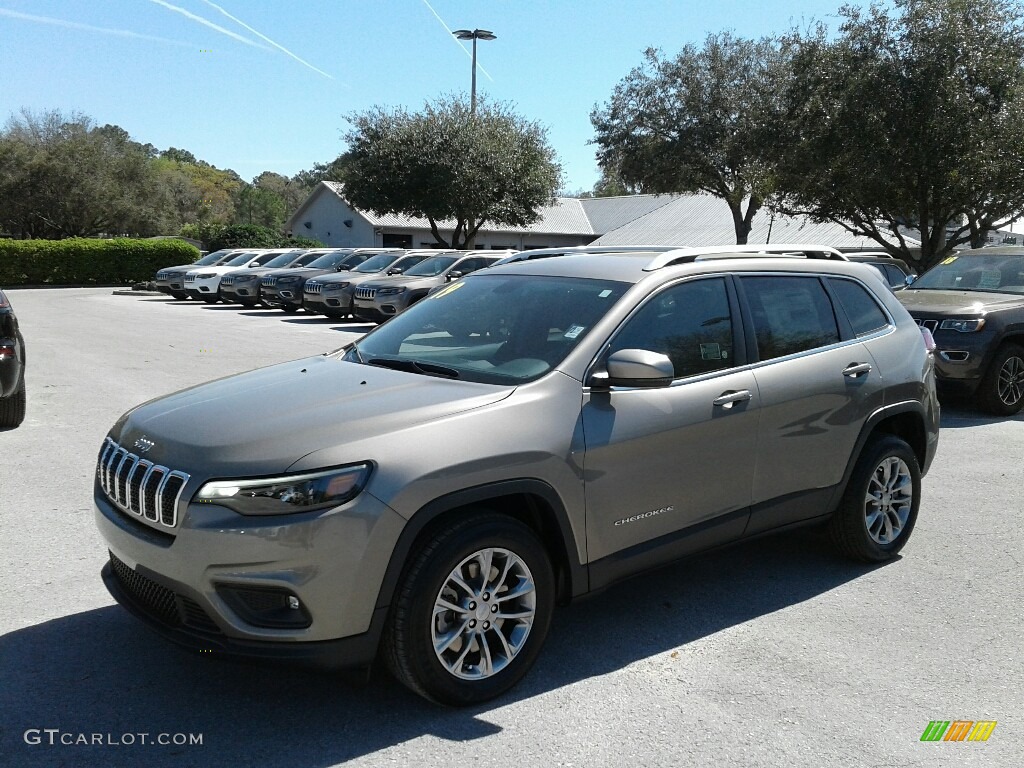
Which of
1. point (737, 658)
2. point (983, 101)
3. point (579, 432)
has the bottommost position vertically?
point (737, 658)

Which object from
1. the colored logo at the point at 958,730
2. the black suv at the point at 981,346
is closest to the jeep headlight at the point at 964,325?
the black suv at the point at 981,346

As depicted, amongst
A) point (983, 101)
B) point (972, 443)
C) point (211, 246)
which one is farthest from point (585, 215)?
point (972, 443)

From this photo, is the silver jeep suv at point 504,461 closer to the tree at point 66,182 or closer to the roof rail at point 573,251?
the roof rail at point 573,251

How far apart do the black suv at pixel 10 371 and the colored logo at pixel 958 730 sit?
743 cm

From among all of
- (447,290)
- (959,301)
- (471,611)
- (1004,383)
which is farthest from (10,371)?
(1004,383)

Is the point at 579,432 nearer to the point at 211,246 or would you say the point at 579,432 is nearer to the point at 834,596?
the point at 834,596

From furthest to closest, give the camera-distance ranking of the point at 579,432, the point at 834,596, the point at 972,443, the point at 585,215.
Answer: the point at 585,215 < the point at 972,443 < the point at 834,596 < the point at 579,432

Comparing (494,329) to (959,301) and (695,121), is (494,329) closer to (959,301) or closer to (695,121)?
(959,301)

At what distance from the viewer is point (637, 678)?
3.85m

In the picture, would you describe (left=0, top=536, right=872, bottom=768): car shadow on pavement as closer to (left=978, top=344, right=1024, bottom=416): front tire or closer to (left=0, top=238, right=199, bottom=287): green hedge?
(left=978, top=344, right=1024, bottom=416): front tire

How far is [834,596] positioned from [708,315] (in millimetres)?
1633

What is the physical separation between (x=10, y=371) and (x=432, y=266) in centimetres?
1384

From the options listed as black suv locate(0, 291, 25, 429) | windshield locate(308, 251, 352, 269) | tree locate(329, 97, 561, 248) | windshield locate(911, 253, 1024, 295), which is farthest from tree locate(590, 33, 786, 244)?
black suv locate(0, 291, 25, 429)

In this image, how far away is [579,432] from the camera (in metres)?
3.77
